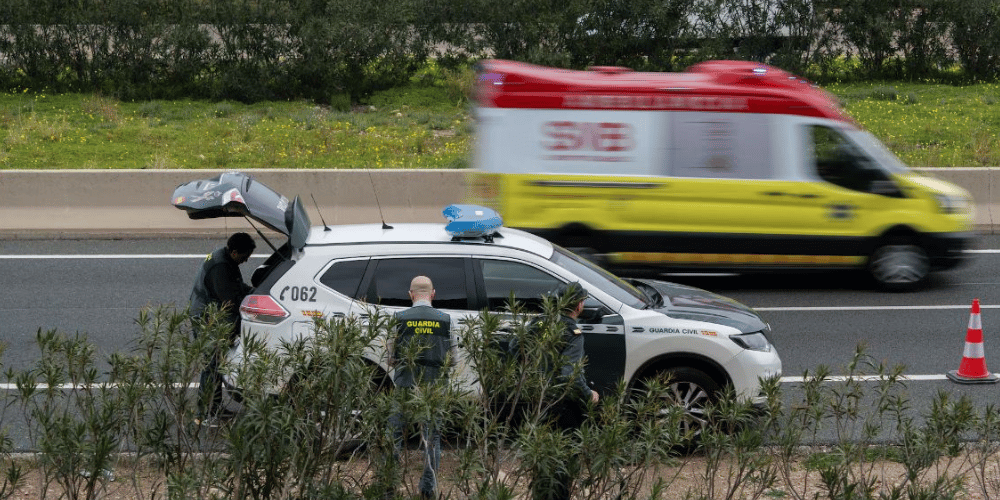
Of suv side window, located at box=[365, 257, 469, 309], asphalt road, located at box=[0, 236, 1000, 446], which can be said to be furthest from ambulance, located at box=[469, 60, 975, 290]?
suv side window, located at box=[365, 257, 469, 309]

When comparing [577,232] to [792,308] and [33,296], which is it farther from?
[33,296]

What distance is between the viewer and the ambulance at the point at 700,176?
1237 centimetres

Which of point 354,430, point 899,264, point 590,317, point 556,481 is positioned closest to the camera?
point 556,481

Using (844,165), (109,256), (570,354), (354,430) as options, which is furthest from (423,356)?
(109,256)

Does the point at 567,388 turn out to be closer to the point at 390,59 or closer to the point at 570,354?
the point at 570,354

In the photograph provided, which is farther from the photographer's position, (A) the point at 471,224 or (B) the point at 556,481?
(A) the point at 471,224

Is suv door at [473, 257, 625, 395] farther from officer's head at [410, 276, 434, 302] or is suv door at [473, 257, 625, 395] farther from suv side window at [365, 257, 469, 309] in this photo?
officer's head at [410, 276, 434, 302]

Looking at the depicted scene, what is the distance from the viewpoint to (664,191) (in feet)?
41.2

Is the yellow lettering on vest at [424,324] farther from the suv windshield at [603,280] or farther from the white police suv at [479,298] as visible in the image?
the suv windshield at [603,280]

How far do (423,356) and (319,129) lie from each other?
54.0ft

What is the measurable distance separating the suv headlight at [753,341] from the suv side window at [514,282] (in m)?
1.30

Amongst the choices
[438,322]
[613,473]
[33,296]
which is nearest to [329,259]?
[438,322]

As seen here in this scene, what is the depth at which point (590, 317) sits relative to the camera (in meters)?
8.20

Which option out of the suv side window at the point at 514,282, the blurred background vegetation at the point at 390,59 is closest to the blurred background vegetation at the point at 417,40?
the blurred background vegetation at the point at 390,59
